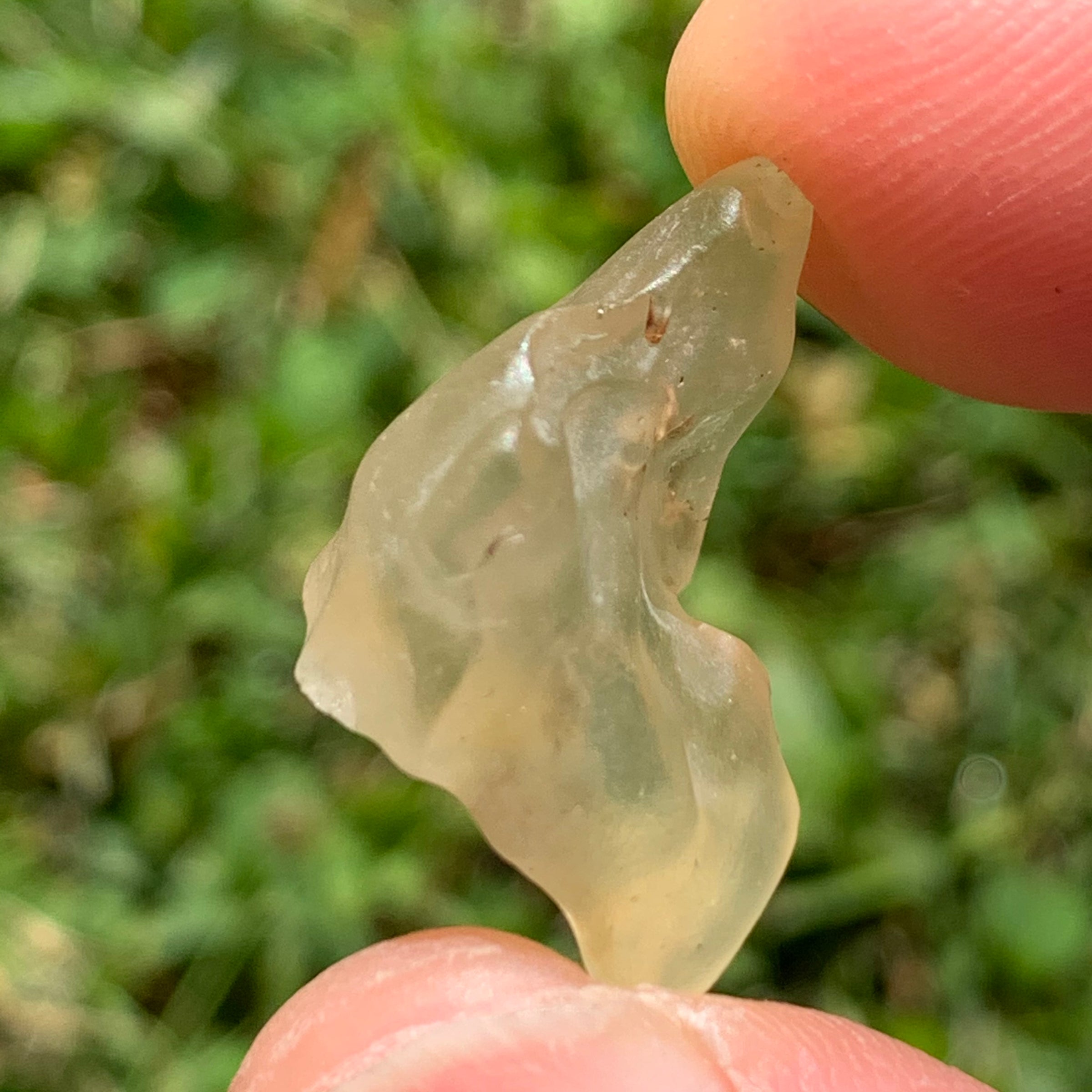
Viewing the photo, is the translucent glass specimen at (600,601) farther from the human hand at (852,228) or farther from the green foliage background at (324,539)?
the green foliage background at (324,539)

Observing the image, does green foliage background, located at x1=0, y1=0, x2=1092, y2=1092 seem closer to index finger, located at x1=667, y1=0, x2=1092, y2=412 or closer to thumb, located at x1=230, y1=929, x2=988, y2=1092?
thumb, located at x1=230, y1=929, x2=988, y2=1092

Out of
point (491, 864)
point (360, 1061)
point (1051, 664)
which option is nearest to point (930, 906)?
point (1051, 664)

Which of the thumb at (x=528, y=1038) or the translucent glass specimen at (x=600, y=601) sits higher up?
the translucent glass specimen at (x=600, y=601)

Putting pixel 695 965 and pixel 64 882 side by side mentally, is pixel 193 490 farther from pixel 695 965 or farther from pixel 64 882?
pixel 695 965

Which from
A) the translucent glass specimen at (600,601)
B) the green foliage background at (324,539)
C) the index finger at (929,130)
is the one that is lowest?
the green foliage background at (324,539)

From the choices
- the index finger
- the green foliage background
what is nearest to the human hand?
the index finger

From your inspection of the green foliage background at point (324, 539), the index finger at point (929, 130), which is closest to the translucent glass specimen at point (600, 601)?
the index finger at point (929, 130)
